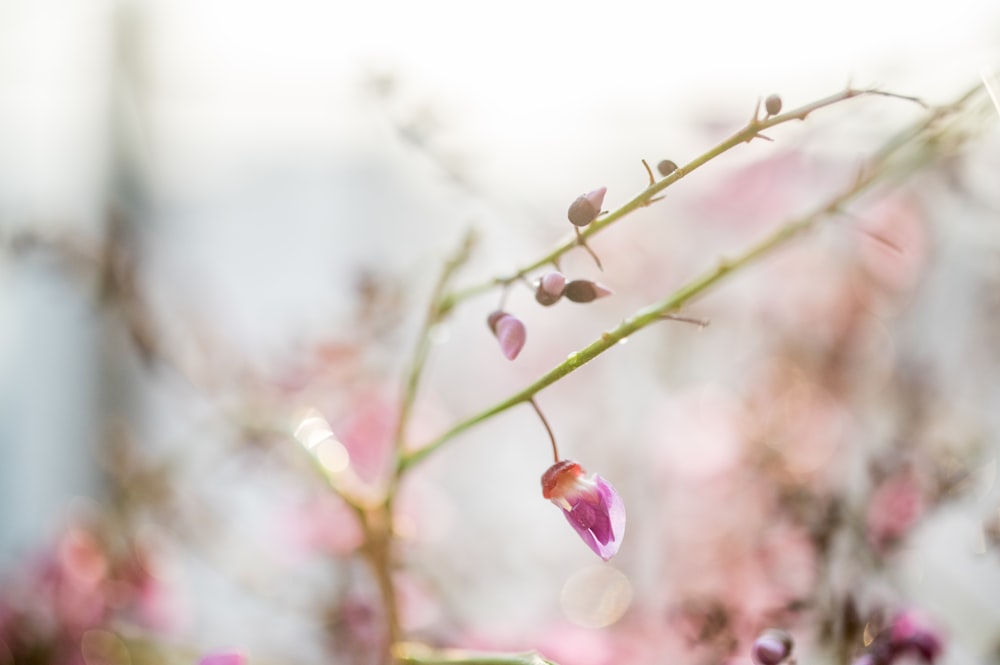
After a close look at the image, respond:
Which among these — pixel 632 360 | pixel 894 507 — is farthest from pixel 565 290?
pixel 632 360

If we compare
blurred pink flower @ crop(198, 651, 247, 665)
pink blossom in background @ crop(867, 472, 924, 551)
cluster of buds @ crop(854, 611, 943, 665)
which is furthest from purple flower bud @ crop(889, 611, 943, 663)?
blurred pink flower @ crop(198, 651, 247, 665)

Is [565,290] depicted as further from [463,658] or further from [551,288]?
[463,658]

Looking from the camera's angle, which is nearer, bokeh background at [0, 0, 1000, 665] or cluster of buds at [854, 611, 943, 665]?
cluster of buds at [854, 611, 943, 665]

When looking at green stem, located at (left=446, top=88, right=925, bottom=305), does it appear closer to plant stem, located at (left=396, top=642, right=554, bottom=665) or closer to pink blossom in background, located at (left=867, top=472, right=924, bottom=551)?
plant stem, located at (left=396, top=642, right=554, bottom=665)

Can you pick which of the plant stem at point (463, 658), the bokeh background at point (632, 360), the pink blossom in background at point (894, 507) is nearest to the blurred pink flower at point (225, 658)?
the plant stem at point (463, 658)

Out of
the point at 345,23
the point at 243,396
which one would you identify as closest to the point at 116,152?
the point at 345,23

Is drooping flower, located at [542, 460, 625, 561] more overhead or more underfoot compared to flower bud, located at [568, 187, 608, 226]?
more underfoot
